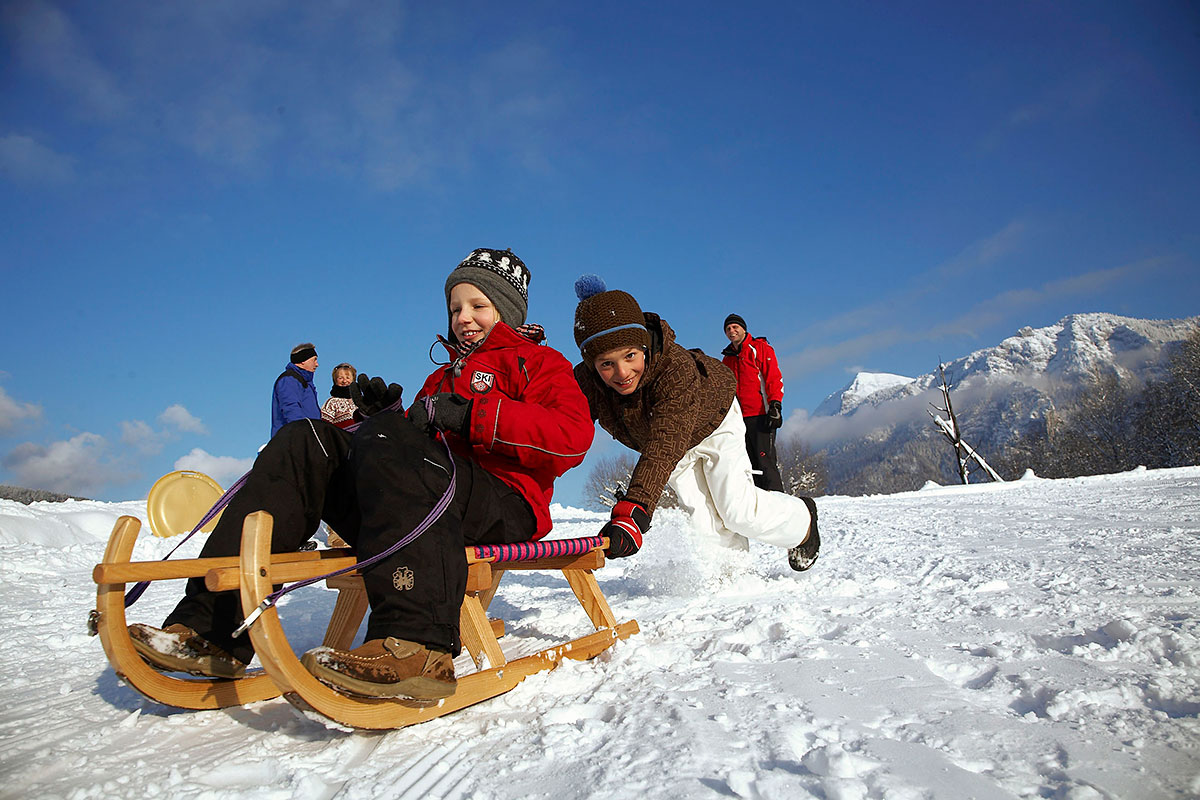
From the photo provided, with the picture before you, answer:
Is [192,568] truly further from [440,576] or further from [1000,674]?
[1000,674]

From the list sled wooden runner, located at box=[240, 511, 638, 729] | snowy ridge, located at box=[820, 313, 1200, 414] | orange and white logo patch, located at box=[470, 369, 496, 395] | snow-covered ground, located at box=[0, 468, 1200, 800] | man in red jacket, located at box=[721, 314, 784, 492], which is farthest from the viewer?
snowy ridge, located at box=[820, 313, 1200, 414]

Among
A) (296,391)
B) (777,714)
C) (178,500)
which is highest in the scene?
(296,391)

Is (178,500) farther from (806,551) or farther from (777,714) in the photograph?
(777,714)

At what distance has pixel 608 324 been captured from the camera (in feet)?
9.75

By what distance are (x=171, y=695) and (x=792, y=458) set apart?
42106 millimetres

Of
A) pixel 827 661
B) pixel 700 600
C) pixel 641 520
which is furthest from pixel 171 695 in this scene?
pixel 700 600

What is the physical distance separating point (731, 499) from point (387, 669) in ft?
7.93

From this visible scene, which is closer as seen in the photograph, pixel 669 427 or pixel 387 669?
pixel 387 669

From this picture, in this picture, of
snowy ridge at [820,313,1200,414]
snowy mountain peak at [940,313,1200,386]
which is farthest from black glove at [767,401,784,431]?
snowy ridge at [820,313,1200,414]

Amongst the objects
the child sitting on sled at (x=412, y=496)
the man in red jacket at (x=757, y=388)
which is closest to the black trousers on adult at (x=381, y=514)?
the child sitting on sled at (x=412, y=496)

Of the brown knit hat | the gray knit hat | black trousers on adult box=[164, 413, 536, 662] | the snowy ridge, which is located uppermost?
the snowy ridge

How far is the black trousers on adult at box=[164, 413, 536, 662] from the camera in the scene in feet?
5.29

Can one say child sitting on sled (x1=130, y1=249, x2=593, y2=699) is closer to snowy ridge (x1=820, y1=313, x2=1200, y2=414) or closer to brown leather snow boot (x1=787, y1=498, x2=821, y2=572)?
brown leather snow boot (x1=787, y1=498, x2=821, y2=572)

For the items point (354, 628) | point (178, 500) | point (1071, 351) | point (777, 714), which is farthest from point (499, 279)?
point (1071, 351)
